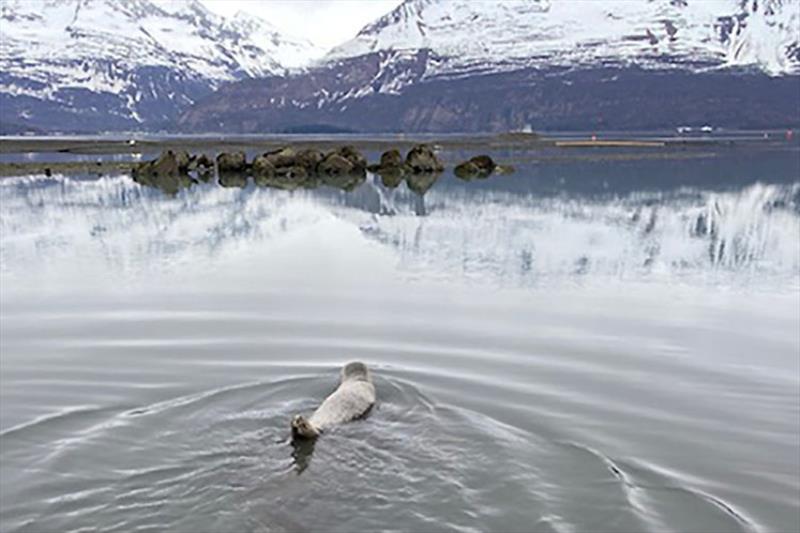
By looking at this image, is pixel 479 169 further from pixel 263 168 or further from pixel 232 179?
pixel 232 179

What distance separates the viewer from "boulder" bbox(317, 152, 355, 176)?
62.1m

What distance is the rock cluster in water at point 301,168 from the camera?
56.5 meters

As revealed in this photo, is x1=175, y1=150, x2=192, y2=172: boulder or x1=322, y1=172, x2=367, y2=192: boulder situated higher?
x1=175, y1=150, x2=192, y2=172: boulder

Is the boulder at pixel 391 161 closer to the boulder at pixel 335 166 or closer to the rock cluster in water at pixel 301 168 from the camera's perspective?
the rock cluster in water at pixel 301 168

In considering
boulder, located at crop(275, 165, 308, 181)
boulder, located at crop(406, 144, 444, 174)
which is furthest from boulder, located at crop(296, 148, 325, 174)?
boulder, located at crop(406, 144, 444, 174)

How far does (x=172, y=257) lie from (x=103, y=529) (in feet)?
57.4

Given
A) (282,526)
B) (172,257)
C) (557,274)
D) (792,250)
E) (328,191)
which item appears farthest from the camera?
(328,191)

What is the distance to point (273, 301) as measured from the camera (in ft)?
63.3

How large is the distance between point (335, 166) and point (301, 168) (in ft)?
8.96

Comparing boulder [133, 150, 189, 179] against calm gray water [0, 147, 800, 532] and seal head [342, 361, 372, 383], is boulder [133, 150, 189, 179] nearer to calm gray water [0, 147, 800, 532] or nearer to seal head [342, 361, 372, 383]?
calm gray water [0, 147, 800, 532]

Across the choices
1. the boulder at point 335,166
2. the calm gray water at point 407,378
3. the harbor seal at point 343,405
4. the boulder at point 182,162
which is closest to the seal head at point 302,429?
the harbor seal at point 343,405

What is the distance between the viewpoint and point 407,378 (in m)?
13.7

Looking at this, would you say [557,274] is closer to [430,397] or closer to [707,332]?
[707,332]

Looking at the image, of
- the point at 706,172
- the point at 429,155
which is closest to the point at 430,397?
the point at 429,155
